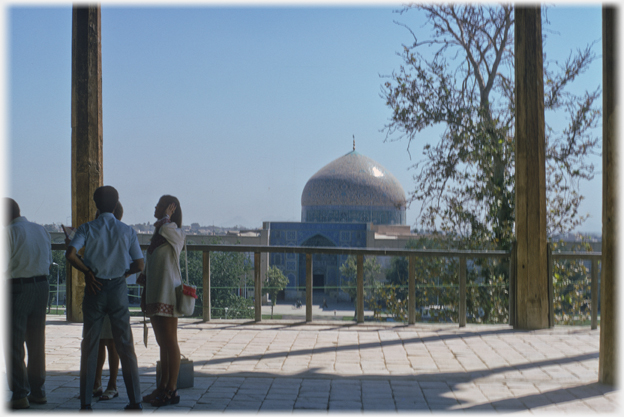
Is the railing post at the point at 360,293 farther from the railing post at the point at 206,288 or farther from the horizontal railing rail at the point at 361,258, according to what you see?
the railing post at the point at 206,288

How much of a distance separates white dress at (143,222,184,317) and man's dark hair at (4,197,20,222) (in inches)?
32.0

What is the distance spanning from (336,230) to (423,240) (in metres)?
28.6

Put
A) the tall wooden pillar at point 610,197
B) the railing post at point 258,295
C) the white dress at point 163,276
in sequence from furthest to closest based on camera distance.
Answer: the railing post at point 258,295 < the tall wooden pillar at point 610,197 < the white dress at point 163,276

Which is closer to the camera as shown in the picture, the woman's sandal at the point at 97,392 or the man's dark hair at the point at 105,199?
the man's dark hair at the point at 105,199

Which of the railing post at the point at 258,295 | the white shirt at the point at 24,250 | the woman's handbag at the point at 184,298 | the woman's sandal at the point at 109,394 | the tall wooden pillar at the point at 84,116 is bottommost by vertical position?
the woman's sandal at the point at 109,394

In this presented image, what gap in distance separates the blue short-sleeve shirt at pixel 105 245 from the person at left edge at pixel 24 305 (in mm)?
402

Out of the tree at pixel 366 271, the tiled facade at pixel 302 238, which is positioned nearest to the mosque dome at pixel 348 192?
the tiled facade at pixel 302 238

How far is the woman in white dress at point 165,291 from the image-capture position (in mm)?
3584

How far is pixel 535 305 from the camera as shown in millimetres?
6465

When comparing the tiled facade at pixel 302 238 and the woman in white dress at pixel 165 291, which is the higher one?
the woman in white dress at pixel 165 291

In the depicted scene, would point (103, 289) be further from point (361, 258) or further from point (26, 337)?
point (361, 258)

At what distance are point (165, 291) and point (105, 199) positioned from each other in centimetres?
62

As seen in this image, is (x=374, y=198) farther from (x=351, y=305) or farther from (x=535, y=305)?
(x=535, y=305)

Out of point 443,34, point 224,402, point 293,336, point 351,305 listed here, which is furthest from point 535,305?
point 351,305
